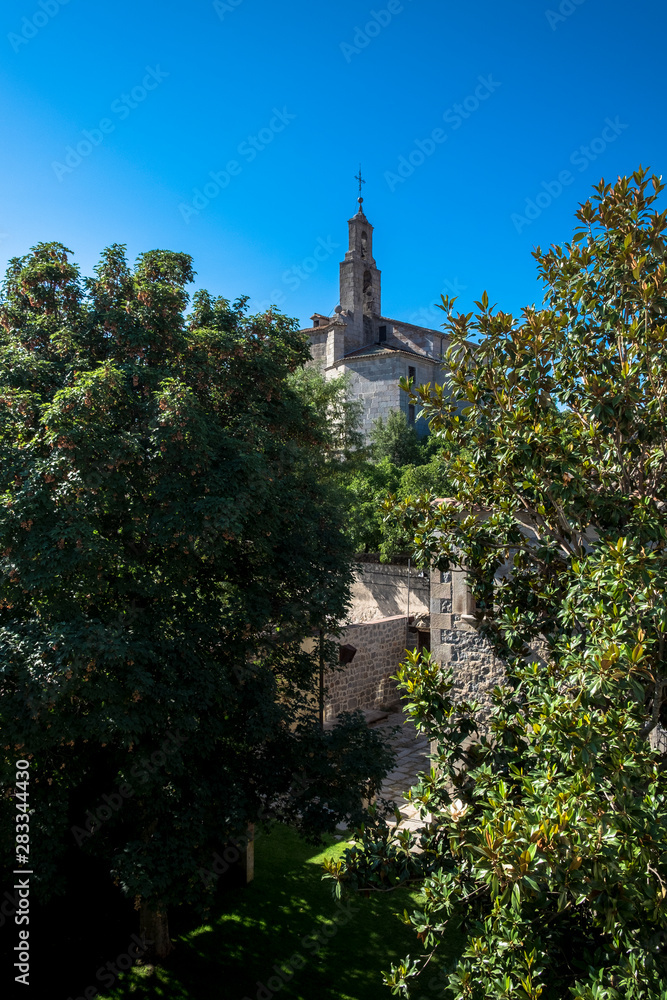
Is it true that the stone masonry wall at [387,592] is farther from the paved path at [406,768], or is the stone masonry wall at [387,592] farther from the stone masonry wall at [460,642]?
the stone masonry wall at [460,642]

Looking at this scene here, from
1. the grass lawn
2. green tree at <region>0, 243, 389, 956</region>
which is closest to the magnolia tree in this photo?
the grass lawn

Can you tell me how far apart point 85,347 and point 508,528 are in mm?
5287

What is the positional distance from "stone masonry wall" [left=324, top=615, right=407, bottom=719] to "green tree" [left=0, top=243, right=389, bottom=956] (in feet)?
27.7

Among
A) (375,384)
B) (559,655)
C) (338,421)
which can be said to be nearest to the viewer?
(559,655)

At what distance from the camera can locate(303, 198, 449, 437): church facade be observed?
35.8m

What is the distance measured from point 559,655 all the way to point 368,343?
37.2 metres

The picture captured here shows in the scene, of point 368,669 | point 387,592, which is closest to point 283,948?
point 368,669

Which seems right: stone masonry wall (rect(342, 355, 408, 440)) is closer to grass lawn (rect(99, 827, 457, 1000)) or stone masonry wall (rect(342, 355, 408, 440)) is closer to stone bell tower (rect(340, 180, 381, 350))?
stone bell tower (rect(340, 180, 381, 350))

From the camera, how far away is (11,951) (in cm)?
798

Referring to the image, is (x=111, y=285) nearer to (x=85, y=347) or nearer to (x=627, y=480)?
(x=85, y=347)

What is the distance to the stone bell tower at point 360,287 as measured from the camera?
39906 millimetres

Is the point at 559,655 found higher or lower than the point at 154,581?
lower

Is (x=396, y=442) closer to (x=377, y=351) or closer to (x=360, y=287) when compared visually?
(x=377, y=351)

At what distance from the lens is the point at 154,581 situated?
23.9ft
